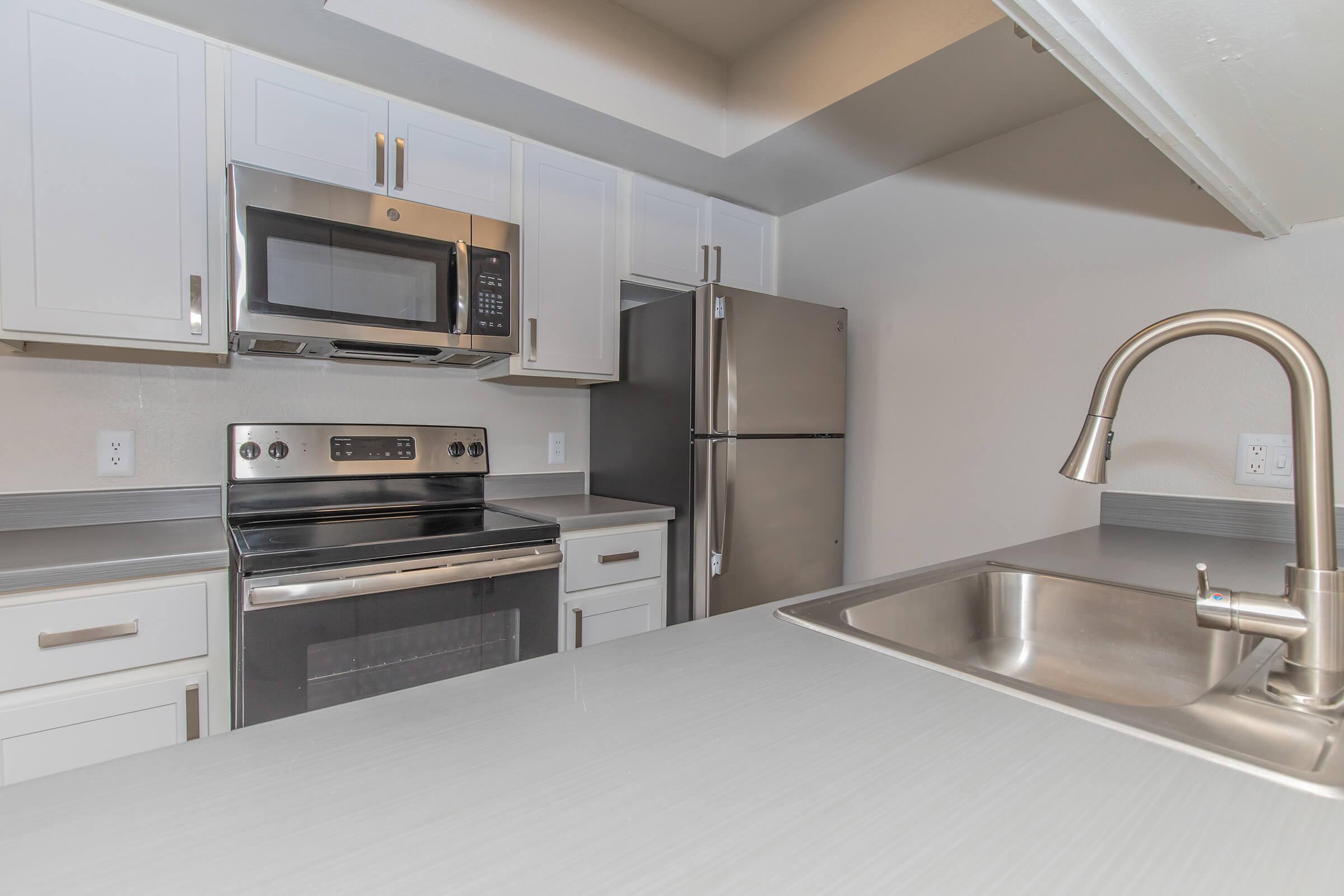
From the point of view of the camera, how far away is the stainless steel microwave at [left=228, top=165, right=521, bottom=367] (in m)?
1.66

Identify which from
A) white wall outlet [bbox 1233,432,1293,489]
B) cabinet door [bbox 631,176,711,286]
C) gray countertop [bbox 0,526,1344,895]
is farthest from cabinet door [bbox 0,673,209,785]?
white wall outlet [bbox 1233,432,1293,489]

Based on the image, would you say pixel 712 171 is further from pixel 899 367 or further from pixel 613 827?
pixel 613 827

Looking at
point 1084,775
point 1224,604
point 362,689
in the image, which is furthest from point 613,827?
point 362,689

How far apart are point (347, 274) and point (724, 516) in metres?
1.32

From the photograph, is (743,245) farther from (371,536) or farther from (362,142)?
(371,536)

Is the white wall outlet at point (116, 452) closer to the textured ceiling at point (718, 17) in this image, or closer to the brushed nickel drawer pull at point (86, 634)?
the brushed nickel drawer pull at point (86, 634)

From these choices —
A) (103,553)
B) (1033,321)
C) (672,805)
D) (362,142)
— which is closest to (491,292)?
(362,142)

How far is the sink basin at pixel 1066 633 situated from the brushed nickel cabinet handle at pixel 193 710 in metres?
1.44

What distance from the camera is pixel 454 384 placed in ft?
7.70

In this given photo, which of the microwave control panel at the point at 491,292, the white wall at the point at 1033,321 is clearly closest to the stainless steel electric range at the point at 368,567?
the microwave control panel at the point at 491,292

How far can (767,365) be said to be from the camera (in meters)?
2.23

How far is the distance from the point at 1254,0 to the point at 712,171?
192 centimetres

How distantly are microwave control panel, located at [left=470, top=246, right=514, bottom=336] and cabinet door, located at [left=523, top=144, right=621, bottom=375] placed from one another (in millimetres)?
104

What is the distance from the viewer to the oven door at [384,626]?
141cm
